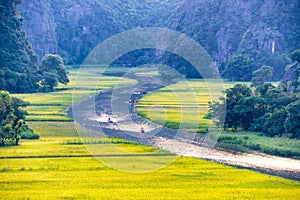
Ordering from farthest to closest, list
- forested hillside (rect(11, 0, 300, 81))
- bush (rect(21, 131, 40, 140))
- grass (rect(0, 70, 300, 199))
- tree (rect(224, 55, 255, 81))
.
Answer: forested hillside (rect(11, 0, 300, 81)) < tree (rect(224, 55, 255, 81)) < bush (rect(21, 131, 40, 140)) < grass (rect(0, 70, 300, 199))

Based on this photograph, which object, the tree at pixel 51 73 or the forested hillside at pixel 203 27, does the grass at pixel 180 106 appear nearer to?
the tree at pixel 51 73

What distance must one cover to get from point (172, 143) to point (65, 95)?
35728 millimetres

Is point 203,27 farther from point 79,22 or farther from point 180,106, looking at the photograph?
point 180,106

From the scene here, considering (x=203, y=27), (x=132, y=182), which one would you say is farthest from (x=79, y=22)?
(x=132, y=182)

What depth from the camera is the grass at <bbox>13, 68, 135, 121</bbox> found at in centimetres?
6303

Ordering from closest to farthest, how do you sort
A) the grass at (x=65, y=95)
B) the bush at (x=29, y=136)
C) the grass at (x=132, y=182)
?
the grass at (x=132, y=182) → the bush at (x=29, y=136) → the grass at (x=65, y=95)

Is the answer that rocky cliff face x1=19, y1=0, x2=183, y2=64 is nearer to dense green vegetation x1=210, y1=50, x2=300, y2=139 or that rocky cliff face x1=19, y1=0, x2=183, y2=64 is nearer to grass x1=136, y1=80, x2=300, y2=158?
grass x1=136, y1=80, x2=300, y2=158

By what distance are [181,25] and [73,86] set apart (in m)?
45.2

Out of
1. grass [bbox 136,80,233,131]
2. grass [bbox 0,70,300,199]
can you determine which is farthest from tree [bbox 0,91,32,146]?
grass [bbox 136,80,233,131]

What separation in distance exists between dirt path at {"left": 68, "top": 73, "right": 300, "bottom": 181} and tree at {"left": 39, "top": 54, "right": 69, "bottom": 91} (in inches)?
659

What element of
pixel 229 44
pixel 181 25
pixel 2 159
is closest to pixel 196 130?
pixel 2 159

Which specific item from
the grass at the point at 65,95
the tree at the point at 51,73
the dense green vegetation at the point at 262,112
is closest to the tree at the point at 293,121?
the dense green vegetation at the point at 262,112

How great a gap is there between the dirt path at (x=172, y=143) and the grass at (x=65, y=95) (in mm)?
2339

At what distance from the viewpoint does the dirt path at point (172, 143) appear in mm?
39062
